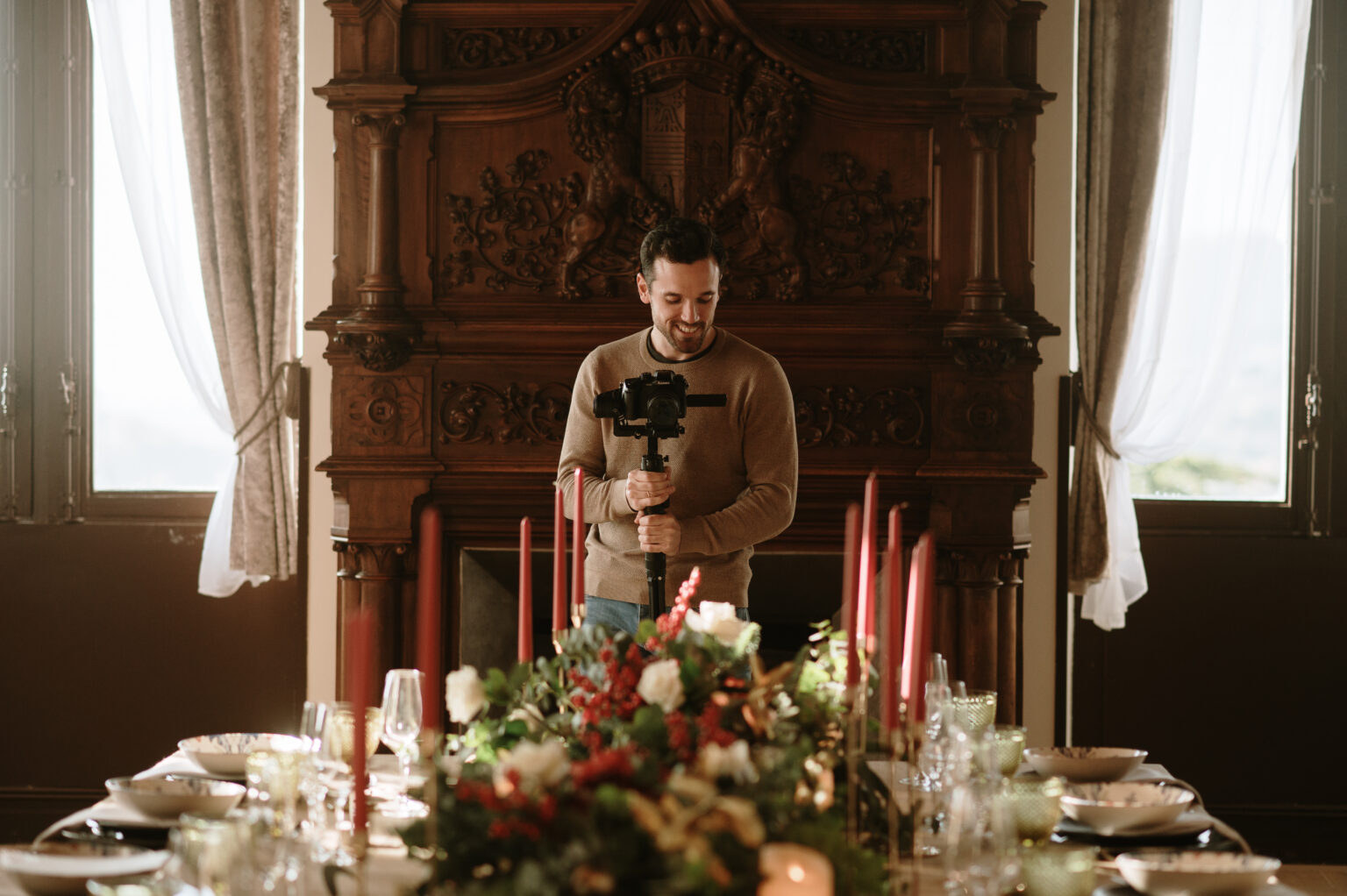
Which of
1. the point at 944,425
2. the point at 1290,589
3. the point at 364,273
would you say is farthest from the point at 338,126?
the point at 1290,589

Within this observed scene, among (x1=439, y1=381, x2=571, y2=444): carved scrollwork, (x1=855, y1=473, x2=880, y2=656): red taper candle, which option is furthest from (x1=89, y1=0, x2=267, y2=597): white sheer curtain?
(x1=855, y1=473, x2=880, y2=656): red taper candle

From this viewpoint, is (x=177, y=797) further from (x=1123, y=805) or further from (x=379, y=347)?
(x=379, y=347)

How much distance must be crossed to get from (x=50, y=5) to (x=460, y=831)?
3.30 metres

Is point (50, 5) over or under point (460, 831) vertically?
over

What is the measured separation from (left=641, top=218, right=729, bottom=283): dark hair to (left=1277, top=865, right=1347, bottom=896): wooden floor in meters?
2.27

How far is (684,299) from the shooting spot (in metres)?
2.40

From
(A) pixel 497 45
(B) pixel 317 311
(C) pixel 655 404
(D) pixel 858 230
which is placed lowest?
(C) pixel 655 404

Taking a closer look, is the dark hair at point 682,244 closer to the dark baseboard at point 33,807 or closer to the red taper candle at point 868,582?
the red taper candle at point 868,582

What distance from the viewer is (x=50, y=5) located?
3549mm

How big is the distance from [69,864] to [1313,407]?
10.6 ft

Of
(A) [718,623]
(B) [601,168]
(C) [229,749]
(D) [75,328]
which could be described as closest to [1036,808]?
(A) [718,623]

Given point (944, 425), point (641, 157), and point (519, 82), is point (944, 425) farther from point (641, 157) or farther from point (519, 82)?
point (519, 82)

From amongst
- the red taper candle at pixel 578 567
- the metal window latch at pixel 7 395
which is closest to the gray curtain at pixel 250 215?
the metal window latch at pixel 7 395

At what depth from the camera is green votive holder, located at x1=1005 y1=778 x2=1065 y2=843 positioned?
1445mm
